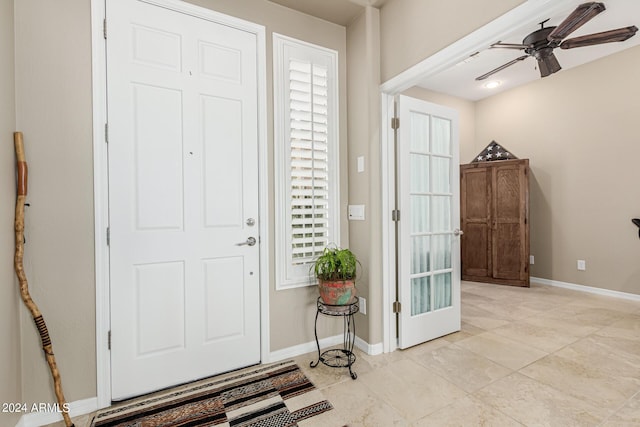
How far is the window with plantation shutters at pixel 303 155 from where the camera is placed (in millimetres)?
2385

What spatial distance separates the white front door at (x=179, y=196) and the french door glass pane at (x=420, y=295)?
4.23ft

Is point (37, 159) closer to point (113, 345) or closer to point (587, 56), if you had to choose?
point (113, 345)

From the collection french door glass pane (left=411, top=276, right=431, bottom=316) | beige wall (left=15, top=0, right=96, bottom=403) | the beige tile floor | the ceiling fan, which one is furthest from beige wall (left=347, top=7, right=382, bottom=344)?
beige wall (left=15, top=0, right=96, bottom=403)

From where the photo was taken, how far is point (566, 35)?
2.59m

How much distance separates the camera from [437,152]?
278 centimetres

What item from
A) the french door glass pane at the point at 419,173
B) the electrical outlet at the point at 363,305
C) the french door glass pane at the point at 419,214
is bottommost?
the electrical outlet at the point at 363,305

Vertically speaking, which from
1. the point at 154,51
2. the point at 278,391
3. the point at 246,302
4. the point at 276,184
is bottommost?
the point at 278,391

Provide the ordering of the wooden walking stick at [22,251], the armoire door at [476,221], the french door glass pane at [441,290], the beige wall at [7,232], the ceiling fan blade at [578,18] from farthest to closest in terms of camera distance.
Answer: the armoire door at [476,221] → the french door glass pane at [441,290] → the ceiling fan blade at [578,18] → the wooden walking stick at [22,251] → the beige wall at [7,232]

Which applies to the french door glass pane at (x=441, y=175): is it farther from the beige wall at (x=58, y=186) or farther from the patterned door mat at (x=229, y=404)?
the beige wall at (x=58, y=186)

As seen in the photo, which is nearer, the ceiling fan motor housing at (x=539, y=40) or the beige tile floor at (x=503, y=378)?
the beige tile floor at (x=503, y=378)

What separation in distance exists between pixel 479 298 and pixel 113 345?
12.9 ft

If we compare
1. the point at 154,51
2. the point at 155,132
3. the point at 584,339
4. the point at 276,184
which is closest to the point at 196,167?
the point at 155,132

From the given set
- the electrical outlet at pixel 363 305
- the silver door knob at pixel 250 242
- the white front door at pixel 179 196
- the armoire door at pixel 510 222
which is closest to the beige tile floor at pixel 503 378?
the electrical outlet at pixel 363 305

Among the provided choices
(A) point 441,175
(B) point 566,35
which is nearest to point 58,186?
(A) point 441,175
